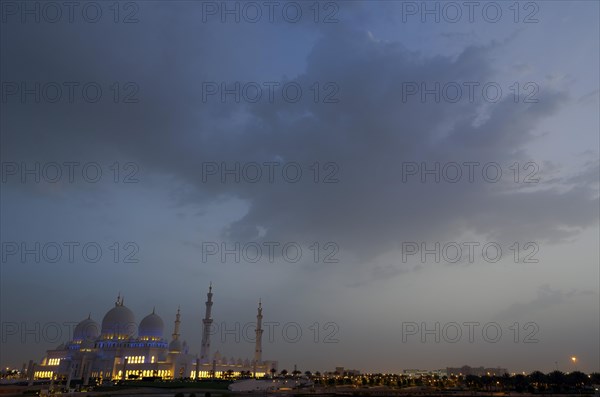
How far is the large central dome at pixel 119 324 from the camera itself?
120 m

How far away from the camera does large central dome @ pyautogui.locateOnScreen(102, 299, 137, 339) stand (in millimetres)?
120125

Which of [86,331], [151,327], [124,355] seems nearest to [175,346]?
[151,327]

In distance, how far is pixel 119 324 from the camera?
121062mm

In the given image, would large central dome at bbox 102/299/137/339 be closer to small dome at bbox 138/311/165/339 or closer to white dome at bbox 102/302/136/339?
white dome at bbox 102/302/136/339

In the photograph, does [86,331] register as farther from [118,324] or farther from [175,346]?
[175,346]

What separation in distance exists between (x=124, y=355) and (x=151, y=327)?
10.6 meters

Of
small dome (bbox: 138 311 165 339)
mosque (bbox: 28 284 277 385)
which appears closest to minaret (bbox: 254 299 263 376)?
mosque (bbox: 28 284 277 385)

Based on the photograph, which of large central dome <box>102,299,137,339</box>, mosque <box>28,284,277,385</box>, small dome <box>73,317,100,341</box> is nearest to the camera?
mosque <box>28,284,277,385</box>

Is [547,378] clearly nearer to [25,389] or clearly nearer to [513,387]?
[513,387]

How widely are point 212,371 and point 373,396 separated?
6756 centimetres

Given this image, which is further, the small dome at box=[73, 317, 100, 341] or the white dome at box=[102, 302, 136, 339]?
the small dome at box=[73, 317, 100, 341]

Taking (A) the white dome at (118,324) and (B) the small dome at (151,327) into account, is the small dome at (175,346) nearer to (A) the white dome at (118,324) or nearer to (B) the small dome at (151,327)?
(B) the small dome at (151,327)

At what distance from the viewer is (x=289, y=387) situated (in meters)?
95.9

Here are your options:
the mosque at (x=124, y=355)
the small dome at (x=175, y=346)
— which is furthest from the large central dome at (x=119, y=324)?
the small dome at (x=175, y=346)
